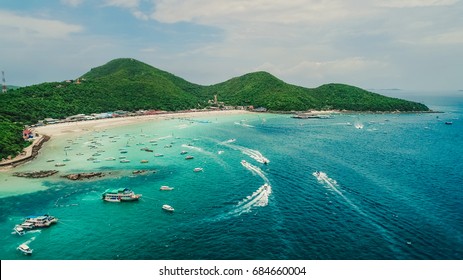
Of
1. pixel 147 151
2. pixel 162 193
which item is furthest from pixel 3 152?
pixel 162 193

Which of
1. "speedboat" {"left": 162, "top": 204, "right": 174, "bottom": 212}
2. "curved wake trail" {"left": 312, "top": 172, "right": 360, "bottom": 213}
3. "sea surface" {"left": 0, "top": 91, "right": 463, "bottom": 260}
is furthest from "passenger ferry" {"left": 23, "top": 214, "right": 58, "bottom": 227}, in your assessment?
"curved wake trail" {"left": 312, "top": 172, "right": 360, "bottom": 213}

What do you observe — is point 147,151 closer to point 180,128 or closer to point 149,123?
point 180,128

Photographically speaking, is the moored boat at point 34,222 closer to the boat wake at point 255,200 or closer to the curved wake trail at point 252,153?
the boat wake at point 255,200

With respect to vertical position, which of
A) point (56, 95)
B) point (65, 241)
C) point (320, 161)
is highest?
point (56, 95)

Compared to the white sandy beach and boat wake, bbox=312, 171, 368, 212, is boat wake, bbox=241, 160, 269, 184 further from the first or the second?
the white sandy beach

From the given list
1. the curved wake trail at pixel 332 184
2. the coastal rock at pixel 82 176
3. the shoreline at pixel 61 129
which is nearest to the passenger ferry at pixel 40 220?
the coastal rock at pixel 82 176

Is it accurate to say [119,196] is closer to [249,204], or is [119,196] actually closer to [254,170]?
[249,204]

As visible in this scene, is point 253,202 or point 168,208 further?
point 253,202

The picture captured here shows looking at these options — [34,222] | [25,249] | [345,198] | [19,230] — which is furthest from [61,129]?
[345,198]
